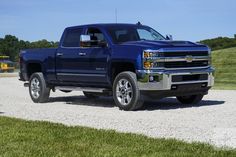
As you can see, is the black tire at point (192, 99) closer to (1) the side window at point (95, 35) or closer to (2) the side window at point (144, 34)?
(2) the side window at point (144, 34)

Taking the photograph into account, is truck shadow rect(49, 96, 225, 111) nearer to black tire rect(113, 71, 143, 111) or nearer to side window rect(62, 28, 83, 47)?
black tire rect(113, 71, 143, 111)

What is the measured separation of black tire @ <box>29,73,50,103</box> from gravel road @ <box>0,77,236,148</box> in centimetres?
52

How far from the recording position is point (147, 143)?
21.2 ft

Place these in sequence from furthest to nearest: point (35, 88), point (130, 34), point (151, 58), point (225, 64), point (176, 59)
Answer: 1. point (225, 64)
2. point (35, 88)
3. point (130, 34)
4. point (176, 59)
5. point (151, 58)

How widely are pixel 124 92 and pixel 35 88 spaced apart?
3.56 meters

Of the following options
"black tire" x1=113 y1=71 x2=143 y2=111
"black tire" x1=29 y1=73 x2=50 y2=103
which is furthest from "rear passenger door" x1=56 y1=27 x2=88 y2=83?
"black tire" x1=113 y1=71 x2=143 y2=111

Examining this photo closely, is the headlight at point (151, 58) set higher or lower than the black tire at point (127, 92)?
higher

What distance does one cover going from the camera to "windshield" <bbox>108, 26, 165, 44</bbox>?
1166 cm

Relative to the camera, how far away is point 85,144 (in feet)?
21.4

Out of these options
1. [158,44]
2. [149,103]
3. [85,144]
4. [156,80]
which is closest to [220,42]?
[149,103]

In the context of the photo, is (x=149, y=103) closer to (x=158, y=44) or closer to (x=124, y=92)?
(x=124, y=92)

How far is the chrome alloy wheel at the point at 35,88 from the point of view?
1357 centimetres

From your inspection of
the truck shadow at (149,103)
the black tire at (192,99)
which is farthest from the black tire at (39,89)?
the black tire at (192,99)

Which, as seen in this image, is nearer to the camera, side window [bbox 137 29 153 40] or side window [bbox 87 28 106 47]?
side window [bbox 87 28 106 47]
